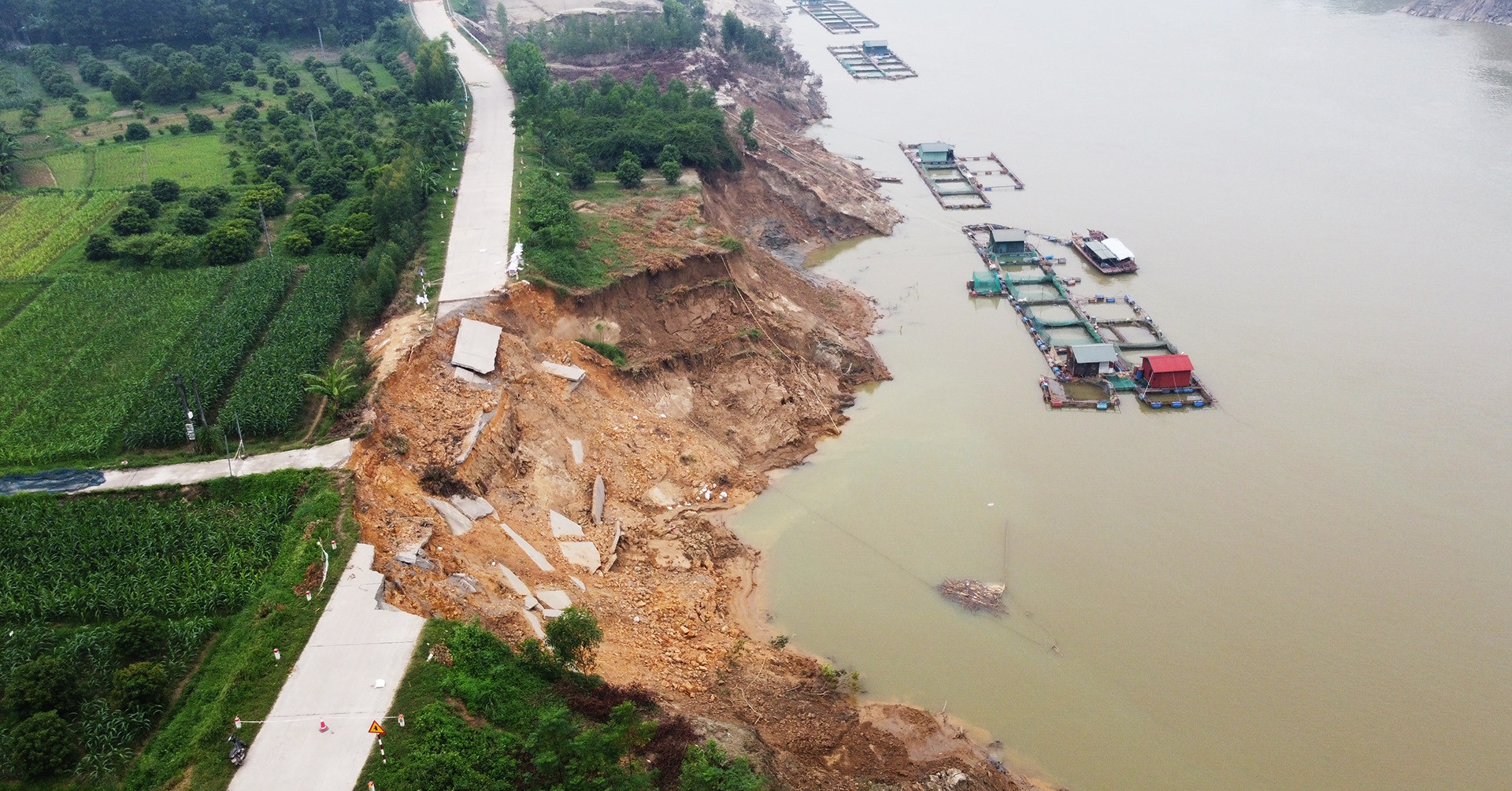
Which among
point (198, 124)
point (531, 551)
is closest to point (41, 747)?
point (531, 551)

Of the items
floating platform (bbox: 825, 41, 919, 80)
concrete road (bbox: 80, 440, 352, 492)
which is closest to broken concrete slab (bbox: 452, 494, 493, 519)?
concrete road (bbox: 80, 440, 352, 492)

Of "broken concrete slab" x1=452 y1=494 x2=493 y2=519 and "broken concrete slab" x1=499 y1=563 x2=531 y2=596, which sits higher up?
"broken concrete slab" x1=452 y1=494 x2=493 y2=519

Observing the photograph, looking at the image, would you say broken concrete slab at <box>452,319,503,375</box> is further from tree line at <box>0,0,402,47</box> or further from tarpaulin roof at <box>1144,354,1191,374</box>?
tree line at <box>0,0,402,47</box>

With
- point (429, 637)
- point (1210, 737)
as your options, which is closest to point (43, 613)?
point (429, 637)

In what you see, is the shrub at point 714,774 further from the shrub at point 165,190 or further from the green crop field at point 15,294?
the shrub at point 165,190

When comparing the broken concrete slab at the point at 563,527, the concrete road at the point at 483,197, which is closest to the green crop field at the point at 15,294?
the concrete road at the point at 483,197

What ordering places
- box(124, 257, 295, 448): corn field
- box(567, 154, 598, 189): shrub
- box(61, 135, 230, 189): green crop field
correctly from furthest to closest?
1. box(61, 135, 230, 189): green crop field
2. box(567, 154, 598, 189): shrub
3. box(124, 257, 295, 448): corn field
